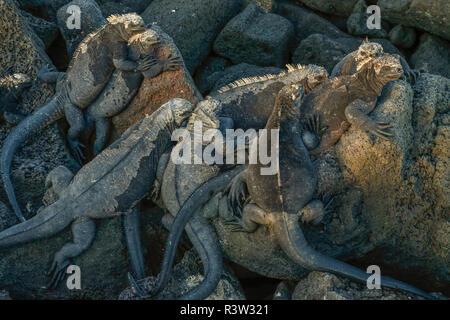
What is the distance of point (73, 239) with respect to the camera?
472 centimetres

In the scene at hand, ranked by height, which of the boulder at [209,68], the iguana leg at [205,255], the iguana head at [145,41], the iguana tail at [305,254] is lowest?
the iguana leg at [205,255]

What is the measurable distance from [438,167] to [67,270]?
3.13m

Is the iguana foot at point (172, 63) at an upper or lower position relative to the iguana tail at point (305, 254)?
upper

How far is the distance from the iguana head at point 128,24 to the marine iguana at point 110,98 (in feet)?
0.18

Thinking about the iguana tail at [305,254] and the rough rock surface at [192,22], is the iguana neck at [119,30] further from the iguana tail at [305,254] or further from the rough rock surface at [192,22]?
the iguana tail at [305,254]

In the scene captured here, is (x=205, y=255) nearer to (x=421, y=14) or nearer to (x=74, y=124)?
(x=74, y=124)

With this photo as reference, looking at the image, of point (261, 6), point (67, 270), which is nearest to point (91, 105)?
point (67, 270)

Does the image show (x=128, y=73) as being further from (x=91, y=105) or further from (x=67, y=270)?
(x=67, y=270)

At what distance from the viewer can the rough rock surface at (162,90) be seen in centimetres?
550

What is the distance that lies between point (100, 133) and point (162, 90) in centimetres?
76

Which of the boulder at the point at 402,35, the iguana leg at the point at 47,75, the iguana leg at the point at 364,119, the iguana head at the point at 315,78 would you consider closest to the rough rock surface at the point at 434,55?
the boulder at the point at 402,35

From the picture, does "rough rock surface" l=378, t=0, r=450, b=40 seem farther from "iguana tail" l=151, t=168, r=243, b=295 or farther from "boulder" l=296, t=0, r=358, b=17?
"iguana tail" l=151, t=168, r=243, b=295

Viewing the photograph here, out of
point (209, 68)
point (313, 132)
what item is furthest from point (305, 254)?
point (209, 68)

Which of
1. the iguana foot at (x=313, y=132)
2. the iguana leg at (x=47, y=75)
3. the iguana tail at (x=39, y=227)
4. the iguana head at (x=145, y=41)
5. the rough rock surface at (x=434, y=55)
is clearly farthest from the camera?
the rough rock surface at (x=434, y=55)
